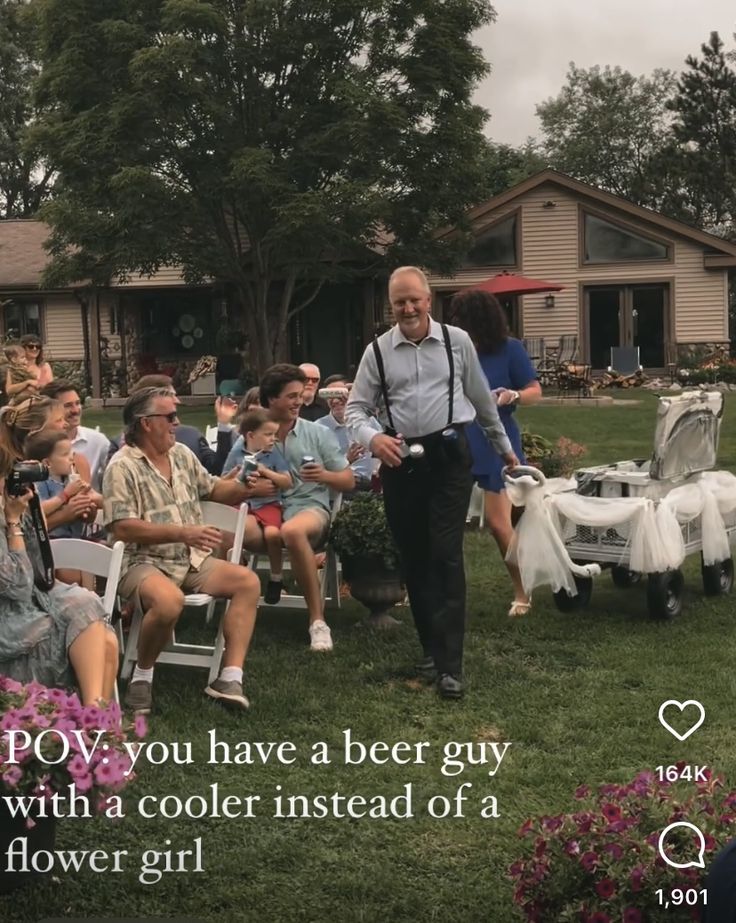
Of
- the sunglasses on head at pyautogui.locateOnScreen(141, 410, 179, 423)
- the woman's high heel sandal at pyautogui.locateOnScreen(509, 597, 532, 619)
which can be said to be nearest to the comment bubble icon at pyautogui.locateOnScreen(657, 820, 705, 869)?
the sunglasses on head at pyautogui.locateOnScreen(141, 410, 179, 423)

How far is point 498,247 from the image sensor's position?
1024 inches

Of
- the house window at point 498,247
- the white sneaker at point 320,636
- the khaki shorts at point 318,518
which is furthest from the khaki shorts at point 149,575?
the house window at point 498,247

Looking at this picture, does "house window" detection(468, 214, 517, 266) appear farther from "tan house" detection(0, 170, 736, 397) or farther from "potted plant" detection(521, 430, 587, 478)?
"potted plant" detection(521, 430, 587, 478)

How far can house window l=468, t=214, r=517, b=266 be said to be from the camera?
26.0 m

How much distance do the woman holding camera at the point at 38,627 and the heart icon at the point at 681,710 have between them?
214 cm

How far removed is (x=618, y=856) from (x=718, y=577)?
4.43 metres

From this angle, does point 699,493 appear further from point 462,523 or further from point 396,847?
point 396,847

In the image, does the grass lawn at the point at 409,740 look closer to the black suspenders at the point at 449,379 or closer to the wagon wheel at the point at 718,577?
the wagon wheel at the point at 718,577

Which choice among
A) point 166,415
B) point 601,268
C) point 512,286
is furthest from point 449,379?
point 601,268

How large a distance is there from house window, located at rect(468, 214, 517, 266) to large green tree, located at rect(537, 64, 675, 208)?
2902cm

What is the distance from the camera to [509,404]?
5891 millimetres

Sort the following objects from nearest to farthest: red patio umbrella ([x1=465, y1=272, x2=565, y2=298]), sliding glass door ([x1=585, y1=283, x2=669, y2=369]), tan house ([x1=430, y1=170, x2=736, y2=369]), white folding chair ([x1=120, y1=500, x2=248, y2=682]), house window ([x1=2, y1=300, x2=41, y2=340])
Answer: white folding chair ([x1=120, y1=500, x2=248, y2=682]) < red patio umbrella ([x1=465, y1=272, x2=565, y2=298]) < tan house ([x1=430, y1=170, x2=736, y2=369]) < sliding glass door ([x1=585, y1=283, x2=669, y2=369]) < house window ([x1=2, y1=300, x2=41, y2=340])

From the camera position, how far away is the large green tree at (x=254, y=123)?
1920 cm

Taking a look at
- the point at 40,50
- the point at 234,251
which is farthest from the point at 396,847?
the point at 40,50
